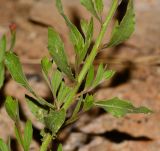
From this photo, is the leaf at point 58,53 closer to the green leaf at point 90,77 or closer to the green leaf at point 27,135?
the green leaf at point 90,77

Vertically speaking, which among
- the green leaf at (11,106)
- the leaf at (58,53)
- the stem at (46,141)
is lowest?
the stem at (46,141)

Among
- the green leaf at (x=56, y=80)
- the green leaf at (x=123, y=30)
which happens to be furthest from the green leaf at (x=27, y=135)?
the green leaf at (x=123, y=30)

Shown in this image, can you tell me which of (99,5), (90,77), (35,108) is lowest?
(35,108)

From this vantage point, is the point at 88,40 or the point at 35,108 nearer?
the point at 88,40

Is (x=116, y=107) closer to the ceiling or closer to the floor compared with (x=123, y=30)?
closer to the floor

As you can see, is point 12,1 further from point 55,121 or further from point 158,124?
point 55,121

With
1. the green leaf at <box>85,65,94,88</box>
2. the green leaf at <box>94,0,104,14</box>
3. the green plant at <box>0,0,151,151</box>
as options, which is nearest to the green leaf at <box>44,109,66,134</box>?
the green plant at <box>0,0,151,151</box>

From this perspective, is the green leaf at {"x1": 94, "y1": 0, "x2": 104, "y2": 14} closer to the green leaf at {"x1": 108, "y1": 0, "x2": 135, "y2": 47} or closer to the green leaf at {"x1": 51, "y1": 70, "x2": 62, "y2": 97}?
the green leaf at {"x1": 108, "y1": 0, "x2": 135, "y2": 47}

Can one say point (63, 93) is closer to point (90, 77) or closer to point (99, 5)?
point (90, 77)

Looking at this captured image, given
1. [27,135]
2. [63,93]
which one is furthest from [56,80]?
[27,135]
